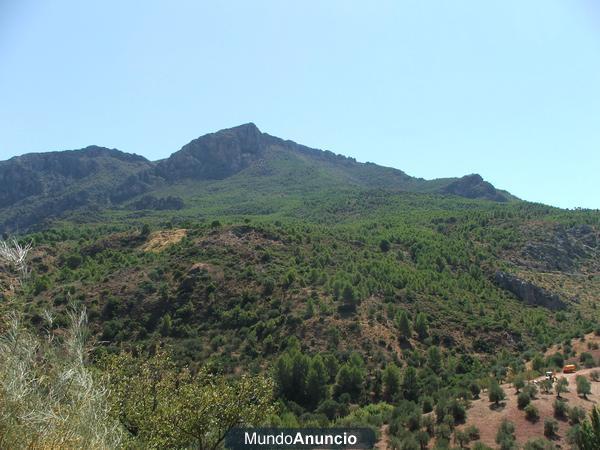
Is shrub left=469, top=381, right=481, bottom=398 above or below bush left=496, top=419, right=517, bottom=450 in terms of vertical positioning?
below

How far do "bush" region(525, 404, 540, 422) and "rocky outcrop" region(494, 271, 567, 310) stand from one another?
4003 centimetres

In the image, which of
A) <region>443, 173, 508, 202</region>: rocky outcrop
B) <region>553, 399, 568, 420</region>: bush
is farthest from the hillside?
<region>443, 173, 508, 202</region>: rocky outcrop

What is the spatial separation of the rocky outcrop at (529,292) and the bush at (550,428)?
136 ft

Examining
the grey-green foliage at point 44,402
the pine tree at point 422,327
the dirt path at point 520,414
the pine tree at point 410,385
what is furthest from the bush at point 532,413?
the grey-green foliage at point 44,402

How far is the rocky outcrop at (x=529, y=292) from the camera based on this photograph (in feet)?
212

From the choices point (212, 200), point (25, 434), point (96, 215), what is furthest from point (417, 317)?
point (96, 215)

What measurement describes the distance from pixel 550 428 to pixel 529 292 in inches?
1704

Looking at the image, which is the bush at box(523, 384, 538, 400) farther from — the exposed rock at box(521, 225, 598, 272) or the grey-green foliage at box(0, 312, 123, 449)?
the exposed rock at box(521, 225, 598, 272)

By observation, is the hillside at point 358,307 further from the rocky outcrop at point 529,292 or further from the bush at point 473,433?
the bush at point 473,433

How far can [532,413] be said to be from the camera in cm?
2905

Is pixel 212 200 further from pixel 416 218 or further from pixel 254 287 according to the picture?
pixel 254 287

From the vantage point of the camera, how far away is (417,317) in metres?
52.8

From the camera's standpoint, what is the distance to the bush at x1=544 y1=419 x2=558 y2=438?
27141 millimetres

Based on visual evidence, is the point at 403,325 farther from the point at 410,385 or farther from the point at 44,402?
the point at 44,402
